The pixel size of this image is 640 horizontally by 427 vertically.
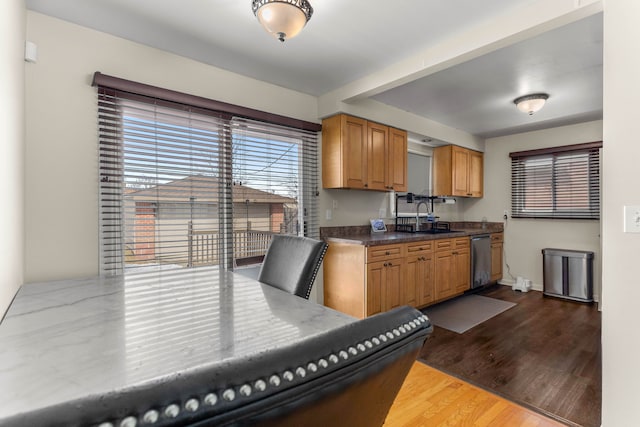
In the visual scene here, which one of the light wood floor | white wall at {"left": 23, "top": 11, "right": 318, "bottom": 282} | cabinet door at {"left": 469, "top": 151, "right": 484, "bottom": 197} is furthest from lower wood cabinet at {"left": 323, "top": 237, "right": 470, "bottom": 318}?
white wall at {"left": 23, "top": 11, "right": 318, "bottom": 282}

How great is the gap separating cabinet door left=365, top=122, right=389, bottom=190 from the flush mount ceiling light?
5.97 feet

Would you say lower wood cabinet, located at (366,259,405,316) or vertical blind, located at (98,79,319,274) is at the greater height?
vertical blind, located at (98,79,319,274)

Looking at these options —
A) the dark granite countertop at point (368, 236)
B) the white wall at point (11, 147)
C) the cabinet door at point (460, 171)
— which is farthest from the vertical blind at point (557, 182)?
the white wall at point (11, 147)

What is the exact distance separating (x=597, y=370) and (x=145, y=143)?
3711mm

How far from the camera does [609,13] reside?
1.56 m

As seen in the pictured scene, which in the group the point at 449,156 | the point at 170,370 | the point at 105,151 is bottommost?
the point at 170,370

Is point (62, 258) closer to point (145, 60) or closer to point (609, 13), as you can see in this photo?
point (145, 60)

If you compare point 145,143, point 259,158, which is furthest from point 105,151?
point 259,158

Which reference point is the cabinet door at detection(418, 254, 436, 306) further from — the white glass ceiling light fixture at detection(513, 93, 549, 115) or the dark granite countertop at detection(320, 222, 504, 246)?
the white glass ceiling light fixture at detection(513, 93, 549, 115)

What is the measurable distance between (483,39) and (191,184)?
7.72ft

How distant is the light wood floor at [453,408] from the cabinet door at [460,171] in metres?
3.26

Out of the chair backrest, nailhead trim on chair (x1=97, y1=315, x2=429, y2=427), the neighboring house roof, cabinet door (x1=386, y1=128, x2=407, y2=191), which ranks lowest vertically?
the chair backrest

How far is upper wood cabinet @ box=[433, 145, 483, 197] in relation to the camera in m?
4.75

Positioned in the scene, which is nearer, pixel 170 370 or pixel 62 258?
pixel 170 370
